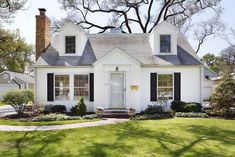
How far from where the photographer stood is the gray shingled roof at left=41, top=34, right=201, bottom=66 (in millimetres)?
19516

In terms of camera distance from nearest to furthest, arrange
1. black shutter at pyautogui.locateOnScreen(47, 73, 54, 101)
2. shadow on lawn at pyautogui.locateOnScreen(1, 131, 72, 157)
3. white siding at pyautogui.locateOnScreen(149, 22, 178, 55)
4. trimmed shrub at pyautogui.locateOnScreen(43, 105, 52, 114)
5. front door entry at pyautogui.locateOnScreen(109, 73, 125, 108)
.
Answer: shadow on lawn at pyautogui.locateOnScreen(1, 131, 72, 157) < trimmed shrub at pyautogui.locateOnScreen(43, 105, 52, 114) < front door entry at pyautogui.locateOnScreen(109, 73, 125, 108) < black shutter at pyautogui.locateOnScreen(47, 73, 54, 101) < white siding at pyautogui.locateOnScreen(149, 22, 178, 55)

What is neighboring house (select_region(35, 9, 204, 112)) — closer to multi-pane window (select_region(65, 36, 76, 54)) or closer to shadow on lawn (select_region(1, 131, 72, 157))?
multi-pane window (select_region(65, 36, 76, 54))

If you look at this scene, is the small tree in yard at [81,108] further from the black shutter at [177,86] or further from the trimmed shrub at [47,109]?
the black shutter at [177,86]

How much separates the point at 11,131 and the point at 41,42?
9860mm

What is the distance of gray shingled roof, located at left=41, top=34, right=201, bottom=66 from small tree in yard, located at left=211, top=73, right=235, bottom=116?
7.23 ft

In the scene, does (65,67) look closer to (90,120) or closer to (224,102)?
(90,120)

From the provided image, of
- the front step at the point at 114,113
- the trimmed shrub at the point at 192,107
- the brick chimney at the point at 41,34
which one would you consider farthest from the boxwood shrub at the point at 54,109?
the trimmed shrub at the point at 192,107

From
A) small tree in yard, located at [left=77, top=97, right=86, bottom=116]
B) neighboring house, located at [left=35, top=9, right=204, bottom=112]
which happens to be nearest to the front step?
neighboring house, located at [left=35, top=9, right=204, bottom=112]

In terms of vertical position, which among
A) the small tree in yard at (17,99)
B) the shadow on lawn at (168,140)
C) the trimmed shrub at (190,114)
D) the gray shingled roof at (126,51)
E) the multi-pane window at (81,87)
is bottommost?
the shadow on lawn at (168,140)

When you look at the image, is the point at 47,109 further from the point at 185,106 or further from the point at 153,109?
the point at 185,106

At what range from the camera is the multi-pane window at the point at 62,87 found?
19.3m

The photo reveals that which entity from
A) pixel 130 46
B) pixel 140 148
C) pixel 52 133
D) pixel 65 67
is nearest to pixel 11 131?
pixel 52 133

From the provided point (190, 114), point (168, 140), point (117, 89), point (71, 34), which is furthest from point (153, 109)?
point (168, 140)

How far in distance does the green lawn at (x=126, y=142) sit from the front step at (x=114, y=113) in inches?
148
